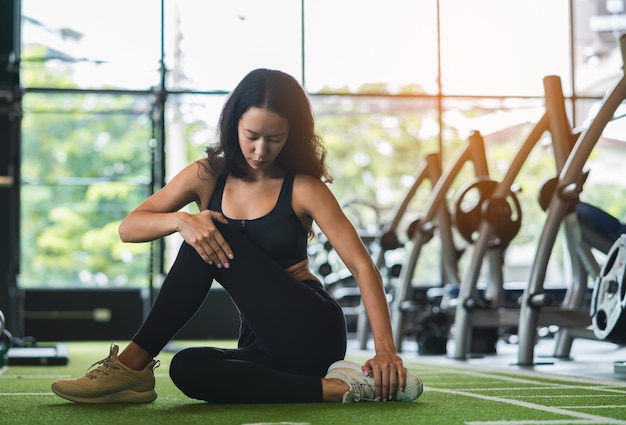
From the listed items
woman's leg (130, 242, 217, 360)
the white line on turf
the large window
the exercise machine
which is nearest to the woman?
woman's leg (130, 242, 217, 360)

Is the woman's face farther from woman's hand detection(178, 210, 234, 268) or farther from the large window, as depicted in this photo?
the large window

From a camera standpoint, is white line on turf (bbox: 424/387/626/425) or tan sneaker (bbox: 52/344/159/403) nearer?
white line on turf (bbox: 424/387/626/425)

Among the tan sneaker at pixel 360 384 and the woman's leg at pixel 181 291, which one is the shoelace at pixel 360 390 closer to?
the tan sneaker at pixel 360 384

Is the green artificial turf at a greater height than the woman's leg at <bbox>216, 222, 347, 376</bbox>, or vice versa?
the woman's leg at <bbox>216, 222, 347, 376</bbox>

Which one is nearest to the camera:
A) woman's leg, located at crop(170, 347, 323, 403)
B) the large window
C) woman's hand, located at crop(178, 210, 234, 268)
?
woman's hand, located at crop(178, 210, 234, 268)

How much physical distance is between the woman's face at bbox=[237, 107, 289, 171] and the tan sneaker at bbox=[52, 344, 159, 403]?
498 millimetres

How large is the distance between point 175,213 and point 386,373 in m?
0.56

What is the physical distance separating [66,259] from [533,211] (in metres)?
4.20

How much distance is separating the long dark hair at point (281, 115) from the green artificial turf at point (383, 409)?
1.74 feet

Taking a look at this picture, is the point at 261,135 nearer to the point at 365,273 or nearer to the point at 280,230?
the point at 280,230

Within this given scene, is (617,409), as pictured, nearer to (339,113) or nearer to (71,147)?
(71,147)

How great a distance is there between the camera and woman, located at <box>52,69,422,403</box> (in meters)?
1.92

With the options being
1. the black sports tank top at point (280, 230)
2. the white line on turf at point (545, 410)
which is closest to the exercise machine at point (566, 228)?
the white line on turf at point (545, 410)

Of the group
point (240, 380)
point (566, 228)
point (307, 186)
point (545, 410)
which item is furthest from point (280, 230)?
point (566, 228)
